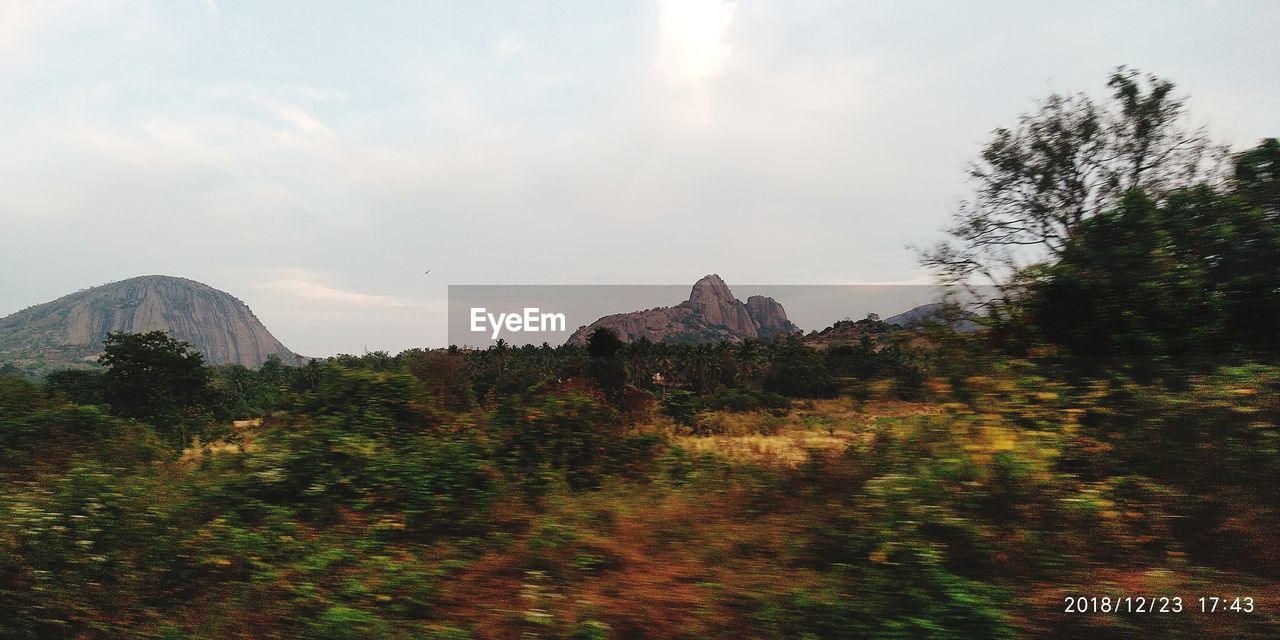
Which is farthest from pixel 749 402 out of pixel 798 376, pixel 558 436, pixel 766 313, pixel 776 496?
pixel 766 313

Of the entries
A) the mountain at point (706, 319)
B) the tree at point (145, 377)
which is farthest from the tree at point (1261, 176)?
the mountain at point (706, 319)

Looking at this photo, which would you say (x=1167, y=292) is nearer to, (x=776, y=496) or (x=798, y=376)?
(x=776, y=496)

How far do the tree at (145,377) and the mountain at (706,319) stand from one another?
86.0 meters

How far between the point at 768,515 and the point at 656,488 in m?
1.90

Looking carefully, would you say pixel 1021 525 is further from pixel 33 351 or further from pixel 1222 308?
pixel 33 351

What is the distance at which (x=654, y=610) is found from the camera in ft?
13.4

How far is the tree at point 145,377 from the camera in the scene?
2584 cm

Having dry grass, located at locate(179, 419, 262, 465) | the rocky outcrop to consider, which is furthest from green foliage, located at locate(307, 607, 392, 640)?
the rocky outcrop

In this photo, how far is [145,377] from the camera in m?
26.5

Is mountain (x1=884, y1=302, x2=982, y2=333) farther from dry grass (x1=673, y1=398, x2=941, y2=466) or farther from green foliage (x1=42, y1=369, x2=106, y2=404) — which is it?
green foliage (x1=42, y1=369, x2=106, y2=404)

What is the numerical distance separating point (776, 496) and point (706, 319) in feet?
436

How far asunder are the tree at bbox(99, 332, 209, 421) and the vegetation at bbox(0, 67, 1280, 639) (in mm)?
21774

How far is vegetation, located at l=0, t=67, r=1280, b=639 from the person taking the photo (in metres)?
3.94

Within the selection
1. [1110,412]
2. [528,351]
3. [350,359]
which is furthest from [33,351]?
[1110,412]
